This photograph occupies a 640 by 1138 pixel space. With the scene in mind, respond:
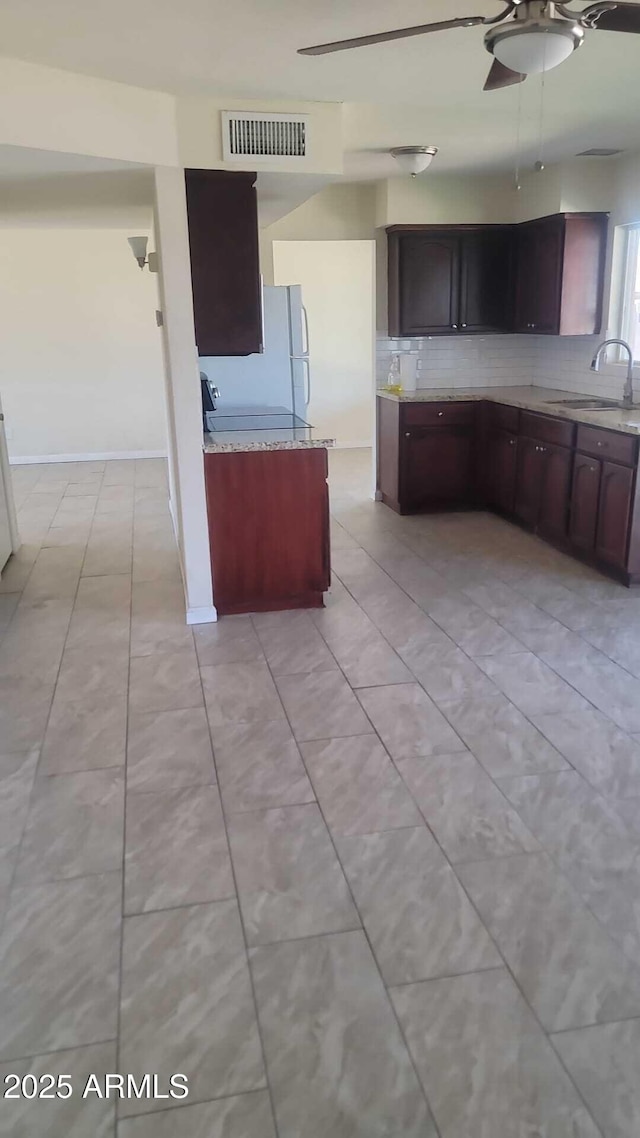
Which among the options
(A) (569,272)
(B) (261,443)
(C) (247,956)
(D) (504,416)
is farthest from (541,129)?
(C) (247,956)

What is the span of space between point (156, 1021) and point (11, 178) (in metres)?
3.59

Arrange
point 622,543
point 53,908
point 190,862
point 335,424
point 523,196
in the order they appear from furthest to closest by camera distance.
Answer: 1. point 335,424
2. point 523,196
3. point 622,543
4. point 190,862
5. point 53,908

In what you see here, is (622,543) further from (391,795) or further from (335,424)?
(335,424)

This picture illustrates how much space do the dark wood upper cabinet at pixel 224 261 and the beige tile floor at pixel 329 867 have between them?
143cm

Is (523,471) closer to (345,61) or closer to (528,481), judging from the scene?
(528,481)

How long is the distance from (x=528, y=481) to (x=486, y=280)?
1681 millimetres

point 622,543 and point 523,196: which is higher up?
point 523,196

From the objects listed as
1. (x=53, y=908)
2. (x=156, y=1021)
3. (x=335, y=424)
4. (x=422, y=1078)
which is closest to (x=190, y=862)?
(x=53, y=908)

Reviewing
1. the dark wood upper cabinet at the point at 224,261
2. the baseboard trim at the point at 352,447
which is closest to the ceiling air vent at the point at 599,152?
the dark wood upper cabinet at the point at 224,261

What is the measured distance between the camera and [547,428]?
204 inches

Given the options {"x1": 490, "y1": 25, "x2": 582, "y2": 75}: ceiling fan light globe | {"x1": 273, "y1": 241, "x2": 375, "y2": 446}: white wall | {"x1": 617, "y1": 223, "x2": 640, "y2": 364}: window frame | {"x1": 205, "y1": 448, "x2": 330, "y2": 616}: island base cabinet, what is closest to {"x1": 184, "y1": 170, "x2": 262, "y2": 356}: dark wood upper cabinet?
{"x1": 205, "y1": 448, "x2": 330, "y2": 616}: island base cabinet

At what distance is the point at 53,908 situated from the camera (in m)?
2.15

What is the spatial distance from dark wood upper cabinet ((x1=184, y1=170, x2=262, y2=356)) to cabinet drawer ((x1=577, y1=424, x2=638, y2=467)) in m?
2.01

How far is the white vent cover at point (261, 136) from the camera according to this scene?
366 centimetres
